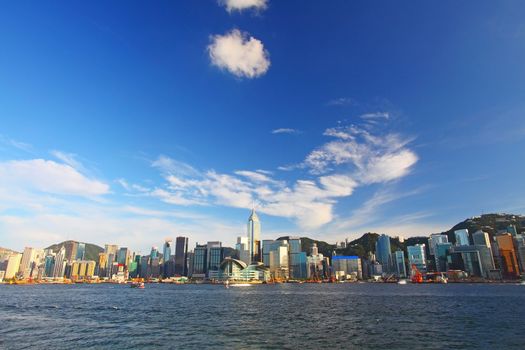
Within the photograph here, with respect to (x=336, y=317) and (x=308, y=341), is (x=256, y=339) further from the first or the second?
(x=336, y=317)

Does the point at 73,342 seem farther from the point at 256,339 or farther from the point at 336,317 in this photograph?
the point at 336,317

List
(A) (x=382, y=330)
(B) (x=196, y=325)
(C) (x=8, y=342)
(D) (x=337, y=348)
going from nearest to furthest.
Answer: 1. (D) (x=337, y=348)
2. (C) (x=8, y=342)
3. (A) (x=382, y=330)
4. (B) (x=196, y=325)

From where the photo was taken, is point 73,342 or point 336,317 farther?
point 336,317

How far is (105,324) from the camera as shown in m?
54.2

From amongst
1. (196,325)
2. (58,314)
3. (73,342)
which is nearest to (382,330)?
(196,325)

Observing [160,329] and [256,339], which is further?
[160,329]

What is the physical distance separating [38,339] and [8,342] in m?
3.04

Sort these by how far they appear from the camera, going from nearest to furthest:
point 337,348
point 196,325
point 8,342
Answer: point 337,348 < point 8,342 < point 196,325

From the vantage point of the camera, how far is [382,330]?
48625 mm

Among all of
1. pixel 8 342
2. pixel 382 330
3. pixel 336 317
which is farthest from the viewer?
pixel 336 317

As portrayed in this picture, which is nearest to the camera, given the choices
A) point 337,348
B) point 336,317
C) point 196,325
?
point 337,348

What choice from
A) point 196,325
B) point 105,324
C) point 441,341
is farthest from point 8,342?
point 441,341

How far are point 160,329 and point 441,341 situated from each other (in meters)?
38.2

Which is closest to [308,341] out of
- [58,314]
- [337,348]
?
[337,348]
